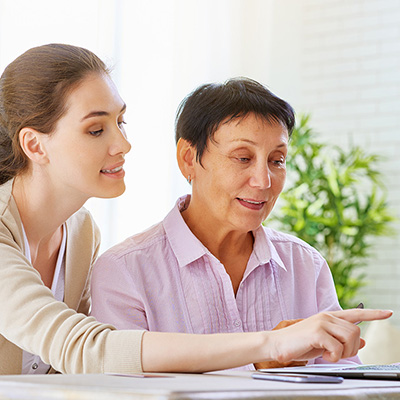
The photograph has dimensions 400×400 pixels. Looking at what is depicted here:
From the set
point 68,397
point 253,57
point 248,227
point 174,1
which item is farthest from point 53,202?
point 253,57

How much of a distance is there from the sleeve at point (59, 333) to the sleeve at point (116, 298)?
1.00 ft

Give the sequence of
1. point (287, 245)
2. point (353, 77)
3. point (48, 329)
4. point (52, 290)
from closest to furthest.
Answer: point (48, 329), point (52, 290), point (287, 245), point (353, 77)

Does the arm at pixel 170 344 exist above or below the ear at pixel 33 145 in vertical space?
below

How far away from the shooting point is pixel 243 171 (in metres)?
1.71

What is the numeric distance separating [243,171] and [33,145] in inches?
20.3

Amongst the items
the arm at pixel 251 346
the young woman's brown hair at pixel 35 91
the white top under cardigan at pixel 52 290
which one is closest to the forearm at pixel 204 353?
the arm at pixel 251 346

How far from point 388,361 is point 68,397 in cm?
247

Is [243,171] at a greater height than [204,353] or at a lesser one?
greater

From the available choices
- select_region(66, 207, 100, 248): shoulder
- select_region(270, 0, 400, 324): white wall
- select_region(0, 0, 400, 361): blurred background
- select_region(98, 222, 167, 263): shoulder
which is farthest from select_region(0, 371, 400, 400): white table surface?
select_region(270, 0, 400, 324): white wall

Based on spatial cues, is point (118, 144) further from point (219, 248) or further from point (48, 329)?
point (48, 329)

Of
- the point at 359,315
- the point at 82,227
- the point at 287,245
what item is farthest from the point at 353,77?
the point at 359,315

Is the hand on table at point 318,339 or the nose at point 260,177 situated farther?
the nose at point 260,177

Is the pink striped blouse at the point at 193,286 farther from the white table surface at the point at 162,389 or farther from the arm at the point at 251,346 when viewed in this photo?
the white table surface at the point at 162,389

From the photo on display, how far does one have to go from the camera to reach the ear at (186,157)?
1811 mm
